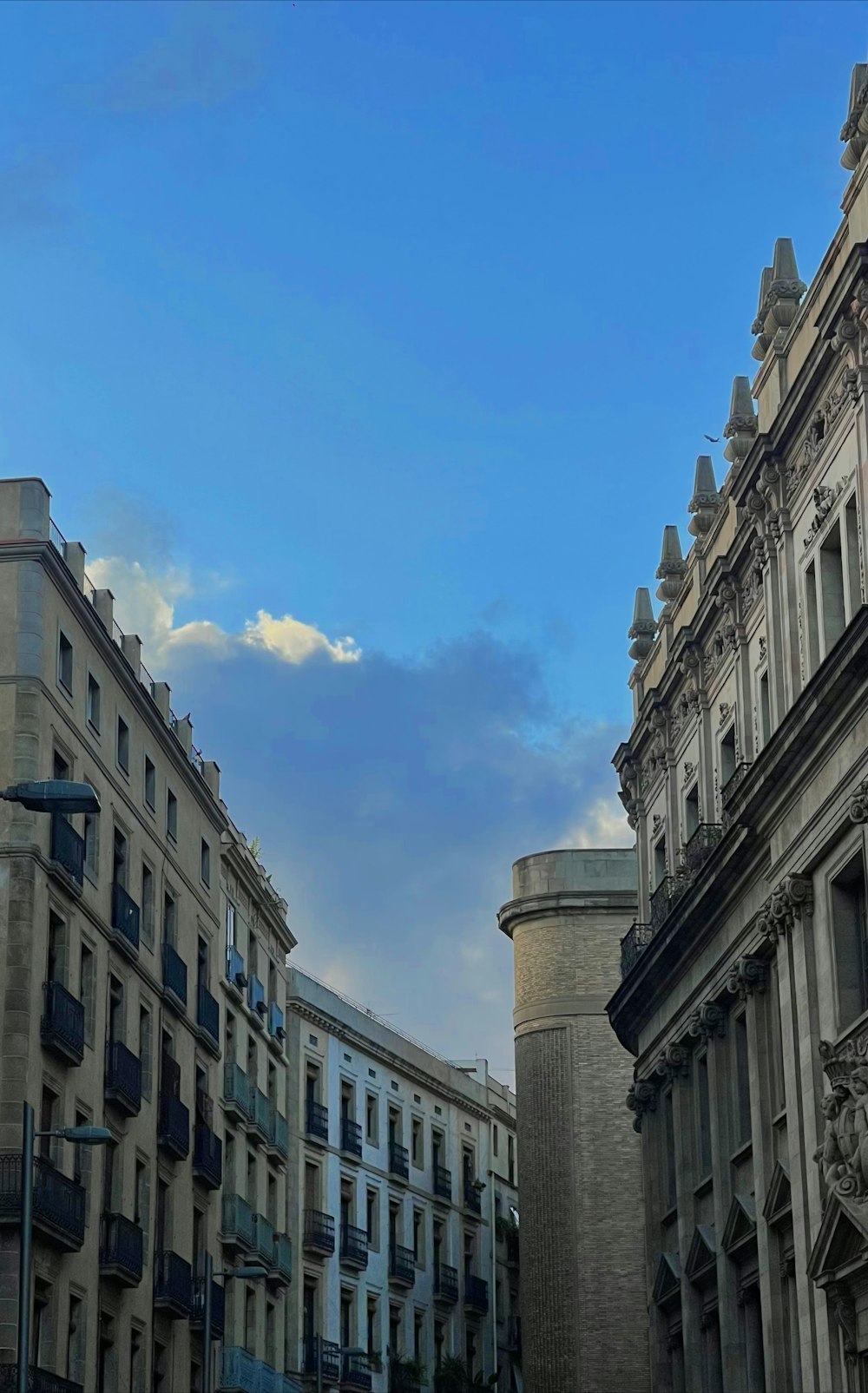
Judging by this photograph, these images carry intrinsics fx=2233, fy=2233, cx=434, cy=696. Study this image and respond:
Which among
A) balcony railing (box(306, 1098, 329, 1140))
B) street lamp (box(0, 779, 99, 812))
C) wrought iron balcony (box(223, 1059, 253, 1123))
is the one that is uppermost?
balcony railing (box(306, 1098, 329, 1140))

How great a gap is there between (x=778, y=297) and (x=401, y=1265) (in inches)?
1849

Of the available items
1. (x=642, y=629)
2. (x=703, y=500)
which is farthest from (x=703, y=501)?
(x=642, y=629)

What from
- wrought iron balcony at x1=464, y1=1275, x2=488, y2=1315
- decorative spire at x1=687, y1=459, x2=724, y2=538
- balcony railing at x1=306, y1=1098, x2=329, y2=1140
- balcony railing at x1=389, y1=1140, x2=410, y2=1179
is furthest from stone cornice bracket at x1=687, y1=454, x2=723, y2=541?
wrought iron balcony at x1=464, y1=1275, x2=488, y2=1315

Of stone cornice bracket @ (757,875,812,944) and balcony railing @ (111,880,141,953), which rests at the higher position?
balcony railing @ (111,880,141,953)

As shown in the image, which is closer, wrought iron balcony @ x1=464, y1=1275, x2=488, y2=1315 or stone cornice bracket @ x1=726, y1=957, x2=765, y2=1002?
stone cornice bracket @ x1=726, y1=957, x2=765, y2=1002

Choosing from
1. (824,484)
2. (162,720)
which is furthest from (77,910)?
(824,484)

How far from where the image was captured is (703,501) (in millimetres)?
44344

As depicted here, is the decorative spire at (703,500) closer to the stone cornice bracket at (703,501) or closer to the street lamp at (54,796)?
the stone cornice bracket at (703,501)

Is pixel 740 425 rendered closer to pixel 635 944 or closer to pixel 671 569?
pixel 671 569

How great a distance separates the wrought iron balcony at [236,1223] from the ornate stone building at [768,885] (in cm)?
1274

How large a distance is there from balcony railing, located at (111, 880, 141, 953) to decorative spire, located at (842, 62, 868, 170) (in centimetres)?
2155

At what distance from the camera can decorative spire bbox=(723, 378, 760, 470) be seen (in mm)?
40406

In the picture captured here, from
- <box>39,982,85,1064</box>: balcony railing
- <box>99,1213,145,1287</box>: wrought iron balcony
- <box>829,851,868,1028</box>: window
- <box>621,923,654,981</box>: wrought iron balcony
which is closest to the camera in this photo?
<box>829,851,868,1028</box>: window

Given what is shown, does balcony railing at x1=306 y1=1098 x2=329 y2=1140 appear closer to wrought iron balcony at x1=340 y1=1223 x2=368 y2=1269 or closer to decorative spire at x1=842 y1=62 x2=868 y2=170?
wrought iron balcony at x1=340 y1=1223 x2=368 y2=1269
